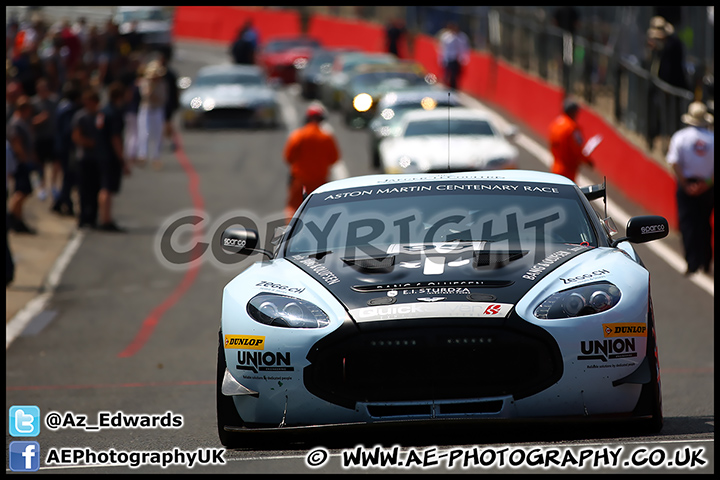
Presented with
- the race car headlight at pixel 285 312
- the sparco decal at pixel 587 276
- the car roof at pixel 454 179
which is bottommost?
the race car headlight at pixel 285 312

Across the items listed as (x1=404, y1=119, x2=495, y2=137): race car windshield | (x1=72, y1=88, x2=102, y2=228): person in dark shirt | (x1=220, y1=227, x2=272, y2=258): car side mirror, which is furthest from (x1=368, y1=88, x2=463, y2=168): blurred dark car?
(x1=220, y1=227, x2=272, y2=258): car side mirror

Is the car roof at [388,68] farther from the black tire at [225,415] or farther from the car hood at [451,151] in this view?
the black tire at [225,415]

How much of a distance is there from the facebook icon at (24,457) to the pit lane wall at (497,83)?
11.4 meters

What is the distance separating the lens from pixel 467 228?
742 cm

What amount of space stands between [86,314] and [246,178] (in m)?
9.99

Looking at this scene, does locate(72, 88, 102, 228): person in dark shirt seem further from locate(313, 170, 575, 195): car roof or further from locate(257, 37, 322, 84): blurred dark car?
locate(257, 37, 322, 84): blurred dark car

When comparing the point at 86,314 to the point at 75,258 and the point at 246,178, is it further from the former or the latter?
the point at 246,178

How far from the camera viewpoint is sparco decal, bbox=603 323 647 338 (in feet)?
20.4

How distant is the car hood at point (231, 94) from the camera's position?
2908cm

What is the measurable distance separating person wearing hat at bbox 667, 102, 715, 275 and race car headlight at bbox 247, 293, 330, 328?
7208 millimetres

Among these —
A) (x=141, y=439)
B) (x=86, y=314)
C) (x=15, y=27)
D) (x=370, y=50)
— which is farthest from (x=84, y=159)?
(x=370, y=50)

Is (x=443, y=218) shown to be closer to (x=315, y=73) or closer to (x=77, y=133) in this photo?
(x=77, y=133)

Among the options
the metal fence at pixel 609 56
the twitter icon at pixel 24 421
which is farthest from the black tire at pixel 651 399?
the metal fence at pixel 609 56

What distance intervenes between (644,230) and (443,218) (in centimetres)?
118
